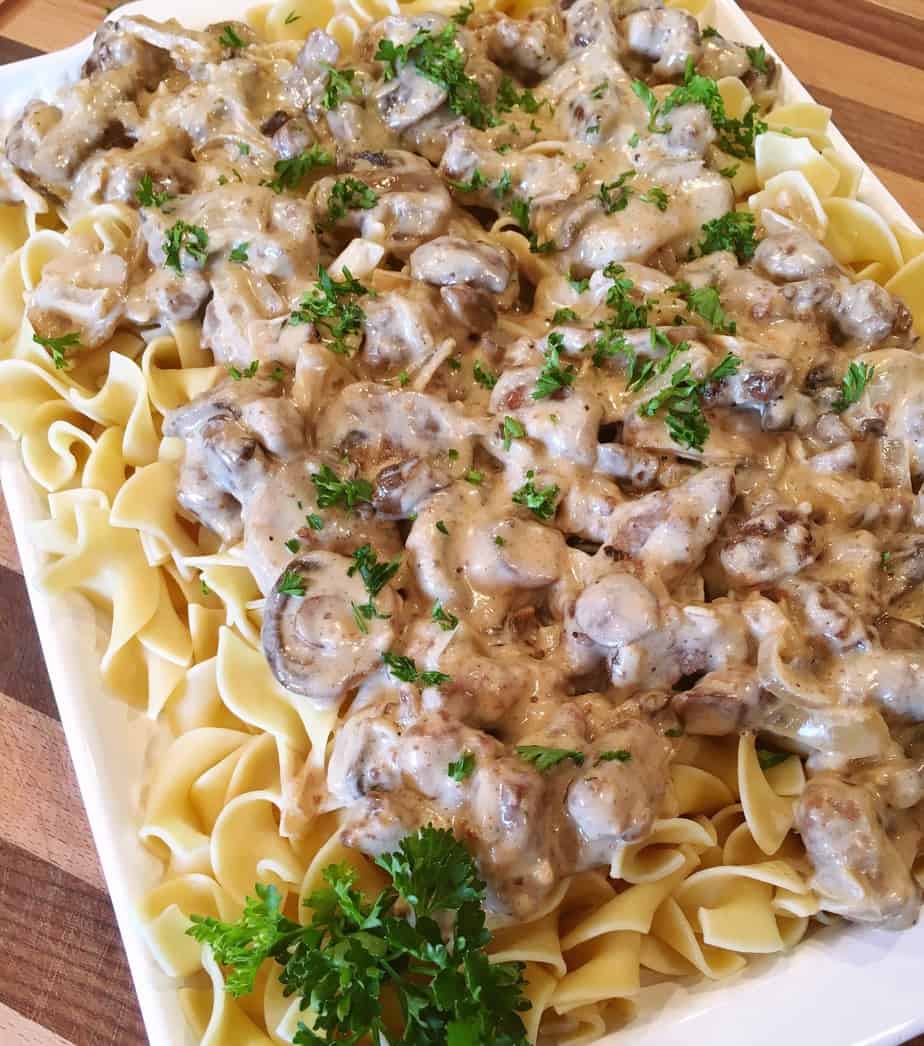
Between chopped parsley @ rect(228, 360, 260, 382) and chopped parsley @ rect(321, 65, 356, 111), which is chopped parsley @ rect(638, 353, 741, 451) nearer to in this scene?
chopped parsley @ rect(228, 360, 260, 382)

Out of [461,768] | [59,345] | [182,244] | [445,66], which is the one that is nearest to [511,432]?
[461,768]

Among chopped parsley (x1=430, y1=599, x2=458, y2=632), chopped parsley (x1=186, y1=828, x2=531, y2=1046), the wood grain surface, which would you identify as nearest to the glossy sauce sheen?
chopped parsley (x1=430, y1=599, x2=458, y2=632)

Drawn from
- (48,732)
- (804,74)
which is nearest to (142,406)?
(48,732)

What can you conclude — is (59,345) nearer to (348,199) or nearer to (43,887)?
(348,199)

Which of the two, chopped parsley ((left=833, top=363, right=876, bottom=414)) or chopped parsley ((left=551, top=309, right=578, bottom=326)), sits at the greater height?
chopped parsley ((left=833, top=363, right=876, bottom=414))

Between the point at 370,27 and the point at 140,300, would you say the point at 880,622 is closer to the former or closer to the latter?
the point at 140,300

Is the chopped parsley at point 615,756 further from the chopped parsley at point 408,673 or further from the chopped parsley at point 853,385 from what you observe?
the chopped parsley at point 853,385
